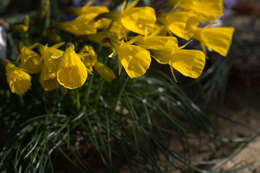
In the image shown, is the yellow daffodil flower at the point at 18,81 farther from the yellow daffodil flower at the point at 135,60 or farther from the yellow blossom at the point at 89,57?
the yellow daffodil flower at the point at 135,60

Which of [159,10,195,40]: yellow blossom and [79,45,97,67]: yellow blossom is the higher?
[159,10,195,40]: yellow blossom

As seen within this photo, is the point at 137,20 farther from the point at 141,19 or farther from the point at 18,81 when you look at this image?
the point at 18,81

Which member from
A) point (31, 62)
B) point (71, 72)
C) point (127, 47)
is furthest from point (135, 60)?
point (31, 62)

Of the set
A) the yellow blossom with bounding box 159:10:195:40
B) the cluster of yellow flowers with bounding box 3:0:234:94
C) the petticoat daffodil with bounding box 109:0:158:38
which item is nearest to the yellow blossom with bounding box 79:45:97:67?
the cluster of yellow flowers with bounding box 3:0:234:94

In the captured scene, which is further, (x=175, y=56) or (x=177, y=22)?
(x=177, y=22)

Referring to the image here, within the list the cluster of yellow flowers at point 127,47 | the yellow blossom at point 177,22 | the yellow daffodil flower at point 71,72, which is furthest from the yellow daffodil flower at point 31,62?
the yellow blossom at point 177,22

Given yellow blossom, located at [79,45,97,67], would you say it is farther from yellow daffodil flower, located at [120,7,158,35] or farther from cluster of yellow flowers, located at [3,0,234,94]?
yellow daffodil flower, located at [120,7,158,35]

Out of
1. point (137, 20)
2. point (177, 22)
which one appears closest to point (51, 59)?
point (137, 20)
